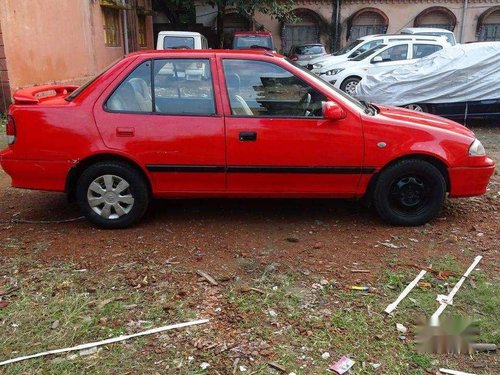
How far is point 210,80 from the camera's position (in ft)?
14.2

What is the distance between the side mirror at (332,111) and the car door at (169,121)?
898 mm

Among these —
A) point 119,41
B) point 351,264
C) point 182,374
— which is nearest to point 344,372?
point 182,374

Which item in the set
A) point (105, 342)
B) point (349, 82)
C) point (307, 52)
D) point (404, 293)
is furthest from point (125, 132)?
point (307, 52)

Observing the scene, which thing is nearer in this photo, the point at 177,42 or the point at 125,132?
the point at 125,132

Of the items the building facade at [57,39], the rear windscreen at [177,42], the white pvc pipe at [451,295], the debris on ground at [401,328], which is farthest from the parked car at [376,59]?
the debris on ground at [401,328]

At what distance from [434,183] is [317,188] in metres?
1.06

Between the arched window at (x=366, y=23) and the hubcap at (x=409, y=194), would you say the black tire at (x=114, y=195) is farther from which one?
the arched window at (x=366, y=23)

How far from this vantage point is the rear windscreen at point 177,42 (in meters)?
13.9

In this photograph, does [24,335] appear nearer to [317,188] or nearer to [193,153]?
[193,153]

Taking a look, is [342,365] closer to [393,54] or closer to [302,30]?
[393,54]

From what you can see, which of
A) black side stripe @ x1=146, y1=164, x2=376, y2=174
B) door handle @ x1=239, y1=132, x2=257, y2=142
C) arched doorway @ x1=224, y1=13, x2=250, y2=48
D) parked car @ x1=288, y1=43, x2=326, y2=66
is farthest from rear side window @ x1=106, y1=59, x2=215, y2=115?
arched doorway @ x1=224, y1=13, x2=250, y2=48

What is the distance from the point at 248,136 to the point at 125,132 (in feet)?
3.47

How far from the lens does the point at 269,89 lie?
14.3 ft

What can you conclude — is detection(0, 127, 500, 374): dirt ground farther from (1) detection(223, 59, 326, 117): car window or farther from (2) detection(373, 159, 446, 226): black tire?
(1) detection(223, 59, 326, 117): car window
